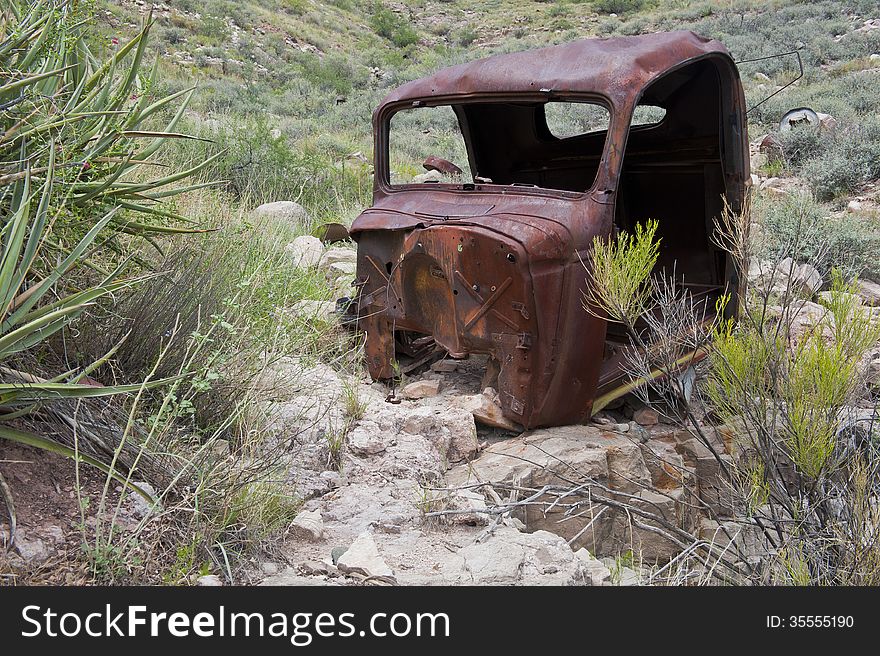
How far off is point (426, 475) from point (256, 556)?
39.7 inches

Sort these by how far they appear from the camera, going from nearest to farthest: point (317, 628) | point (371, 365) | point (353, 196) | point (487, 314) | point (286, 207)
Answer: point (317, 628)
point (487, 314)
point (371, 365)
point (286, 207)
point (353, 196)

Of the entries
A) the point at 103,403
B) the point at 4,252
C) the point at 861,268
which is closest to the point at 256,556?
the point at 103,403

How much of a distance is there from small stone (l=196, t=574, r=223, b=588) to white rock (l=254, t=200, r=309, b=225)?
537 cm

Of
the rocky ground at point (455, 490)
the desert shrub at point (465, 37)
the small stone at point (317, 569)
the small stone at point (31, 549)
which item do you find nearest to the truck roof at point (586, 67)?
the rocky ground at point (455, 490)

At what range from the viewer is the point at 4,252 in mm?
2744

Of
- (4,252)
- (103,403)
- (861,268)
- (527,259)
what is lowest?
(861,268)

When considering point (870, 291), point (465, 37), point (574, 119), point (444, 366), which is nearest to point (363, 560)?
point (444, 366)

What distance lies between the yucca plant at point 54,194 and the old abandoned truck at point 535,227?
131 centimetres

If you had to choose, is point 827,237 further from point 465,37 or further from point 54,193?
point 465,37

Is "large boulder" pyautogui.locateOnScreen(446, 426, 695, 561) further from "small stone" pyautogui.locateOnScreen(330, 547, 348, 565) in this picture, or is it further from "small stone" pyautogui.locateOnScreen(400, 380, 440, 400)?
"small stone" pyautogui.locateOnScreen(330, 547, 348, 565)

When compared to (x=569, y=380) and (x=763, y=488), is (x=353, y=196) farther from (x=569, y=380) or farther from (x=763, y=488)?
(x=763, y=488)

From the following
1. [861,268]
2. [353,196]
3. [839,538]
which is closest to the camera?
[839,538]

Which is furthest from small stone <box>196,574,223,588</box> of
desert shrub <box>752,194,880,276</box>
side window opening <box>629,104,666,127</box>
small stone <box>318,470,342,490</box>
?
side window opening <box>629,104,666,127</box>

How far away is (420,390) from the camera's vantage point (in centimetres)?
437
